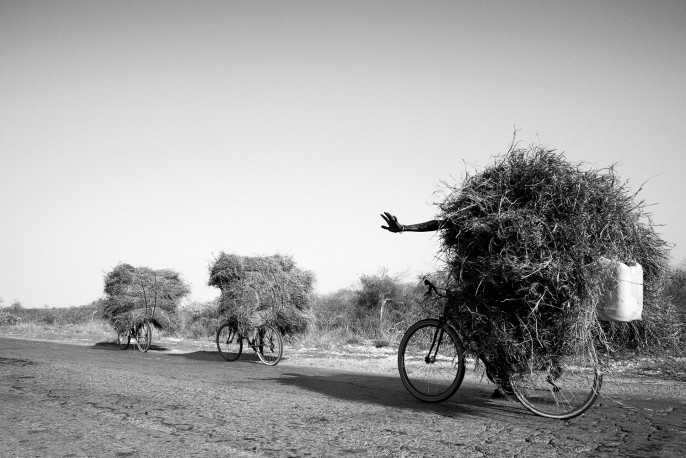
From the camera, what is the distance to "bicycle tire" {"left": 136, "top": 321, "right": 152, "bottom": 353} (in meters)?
15.5

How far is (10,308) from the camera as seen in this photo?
5625 cm

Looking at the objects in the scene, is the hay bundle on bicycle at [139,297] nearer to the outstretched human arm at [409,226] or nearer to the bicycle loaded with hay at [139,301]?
the bicycle loaded with hay at [139,301]

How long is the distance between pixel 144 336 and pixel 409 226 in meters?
13.4

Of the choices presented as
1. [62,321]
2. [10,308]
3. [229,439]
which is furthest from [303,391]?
[10,308]

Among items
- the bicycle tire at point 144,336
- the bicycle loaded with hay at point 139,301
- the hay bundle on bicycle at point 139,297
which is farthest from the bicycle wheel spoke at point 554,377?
the hay bundle on bicycle at point 139,297

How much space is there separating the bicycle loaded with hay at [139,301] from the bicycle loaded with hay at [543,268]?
1318 centimetres

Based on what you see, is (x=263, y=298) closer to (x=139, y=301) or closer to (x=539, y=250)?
(x=139, y=301)

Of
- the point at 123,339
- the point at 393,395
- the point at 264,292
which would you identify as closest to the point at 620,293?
the point at 393,395

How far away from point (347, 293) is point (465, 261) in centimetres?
2996

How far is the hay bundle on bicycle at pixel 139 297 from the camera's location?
16.0m

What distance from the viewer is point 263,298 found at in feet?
38.7

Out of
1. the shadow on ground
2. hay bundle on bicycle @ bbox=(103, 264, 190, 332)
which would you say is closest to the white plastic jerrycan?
the shadow on ground

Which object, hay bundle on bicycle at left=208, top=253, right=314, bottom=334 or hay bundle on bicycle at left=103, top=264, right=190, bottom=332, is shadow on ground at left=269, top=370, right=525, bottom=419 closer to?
hay bundle on bicycle at left=208, top=253, right=314, bottom=334

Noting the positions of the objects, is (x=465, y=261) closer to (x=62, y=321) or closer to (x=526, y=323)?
(x=526, y=323)
